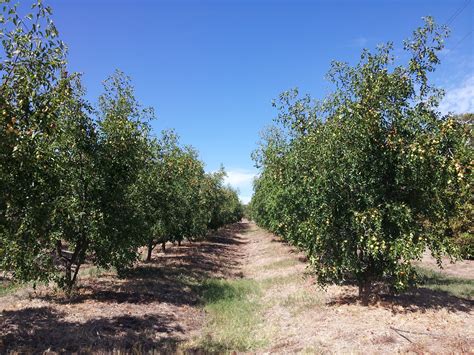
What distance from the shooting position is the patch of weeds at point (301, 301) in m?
14.2

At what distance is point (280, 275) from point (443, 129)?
45.2 ft

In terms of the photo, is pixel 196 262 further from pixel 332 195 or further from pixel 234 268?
pixel 332 195

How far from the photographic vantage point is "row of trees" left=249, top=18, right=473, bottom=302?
10953 millimetres

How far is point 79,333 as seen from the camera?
10.6 m

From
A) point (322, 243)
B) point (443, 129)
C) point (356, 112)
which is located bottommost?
point (322, 243)

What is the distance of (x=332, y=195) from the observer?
12188 millimetres

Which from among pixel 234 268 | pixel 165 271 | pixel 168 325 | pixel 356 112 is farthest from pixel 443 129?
pixel 234 268

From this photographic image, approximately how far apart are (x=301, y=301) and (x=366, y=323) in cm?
430

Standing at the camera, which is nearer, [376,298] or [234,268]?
[376,298]

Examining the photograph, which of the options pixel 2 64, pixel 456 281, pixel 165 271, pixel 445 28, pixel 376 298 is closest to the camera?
pixel 2 64

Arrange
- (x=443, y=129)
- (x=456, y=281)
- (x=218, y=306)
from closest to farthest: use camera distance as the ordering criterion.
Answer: (x=443, y=129), (x=218, y=306), (x=456, y=281)

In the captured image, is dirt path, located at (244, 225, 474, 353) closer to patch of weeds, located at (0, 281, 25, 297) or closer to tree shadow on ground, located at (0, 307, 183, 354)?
tree shadow on ground, located at (0, 307, 183, 354)

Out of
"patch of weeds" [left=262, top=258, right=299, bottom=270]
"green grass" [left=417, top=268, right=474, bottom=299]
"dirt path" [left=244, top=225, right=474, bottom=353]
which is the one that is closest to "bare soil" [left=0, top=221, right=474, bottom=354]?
"dirt path" [left=244, top=225, right=474, bottom=353]

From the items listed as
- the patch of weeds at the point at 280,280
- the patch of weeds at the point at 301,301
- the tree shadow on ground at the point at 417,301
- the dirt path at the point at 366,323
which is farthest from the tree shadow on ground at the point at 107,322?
the tree shadow on ground at the point at 417,301
